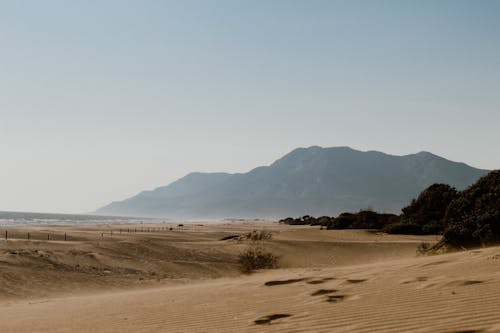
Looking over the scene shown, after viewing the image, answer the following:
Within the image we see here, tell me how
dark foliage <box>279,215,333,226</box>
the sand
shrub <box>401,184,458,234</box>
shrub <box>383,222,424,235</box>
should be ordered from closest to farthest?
the sand, shrub <box>401,184,458,234</box>, shrub <box>383,222,424,235</box>, dark foliage <box>279,215,333,226</box>

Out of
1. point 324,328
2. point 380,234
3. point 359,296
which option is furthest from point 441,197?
point 324,328

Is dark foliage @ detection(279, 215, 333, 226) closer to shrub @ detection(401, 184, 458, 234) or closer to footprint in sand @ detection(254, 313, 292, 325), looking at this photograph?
shrub @ detection(401, 184, 458, 234)

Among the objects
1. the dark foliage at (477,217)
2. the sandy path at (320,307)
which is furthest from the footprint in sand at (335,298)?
the dark foliage at (477,217)

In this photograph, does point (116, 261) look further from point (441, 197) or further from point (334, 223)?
point (334, 223)

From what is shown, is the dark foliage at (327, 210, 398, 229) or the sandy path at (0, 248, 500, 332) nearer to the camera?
the sandy path at (0, 248, 500, 332)

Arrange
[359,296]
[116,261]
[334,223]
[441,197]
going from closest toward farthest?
[359,296], [116,261], [441,197], [334,223]

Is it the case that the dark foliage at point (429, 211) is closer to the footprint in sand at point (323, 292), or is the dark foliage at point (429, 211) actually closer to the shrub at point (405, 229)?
the shrub at point (405, 229)

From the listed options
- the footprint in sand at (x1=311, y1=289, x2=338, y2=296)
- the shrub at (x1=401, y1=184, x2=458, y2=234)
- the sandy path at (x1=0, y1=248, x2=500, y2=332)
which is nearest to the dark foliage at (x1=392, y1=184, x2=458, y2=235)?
the shrub at (x1=401, y1=184, x2=458, y2=234)

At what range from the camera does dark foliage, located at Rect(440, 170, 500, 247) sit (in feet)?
49.3

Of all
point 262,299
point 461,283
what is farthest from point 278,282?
point 461,283

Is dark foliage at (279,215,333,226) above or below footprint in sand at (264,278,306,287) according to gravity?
above

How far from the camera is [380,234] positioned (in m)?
32.7

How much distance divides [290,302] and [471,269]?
2910 mm

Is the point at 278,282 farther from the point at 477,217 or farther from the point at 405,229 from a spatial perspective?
the point at 405,229
